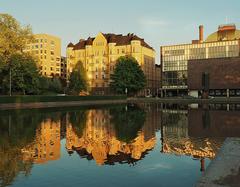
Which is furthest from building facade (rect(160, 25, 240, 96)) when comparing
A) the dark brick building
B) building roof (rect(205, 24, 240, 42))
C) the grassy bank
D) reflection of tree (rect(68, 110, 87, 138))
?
reflection of tree (rect(68, 110, 87, 138))

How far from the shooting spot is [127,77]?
11169 cm

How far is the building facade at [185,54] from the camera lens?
131125 millimetres

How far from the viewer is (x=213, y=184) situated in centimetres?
979

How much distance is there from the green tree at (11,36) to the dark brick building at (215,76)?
78.7 m

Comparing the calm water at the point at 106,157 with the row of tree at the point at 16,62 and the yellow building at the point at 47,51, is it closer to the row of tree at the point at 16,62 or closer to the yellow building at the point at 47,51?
the row of tree at the point at 16,62

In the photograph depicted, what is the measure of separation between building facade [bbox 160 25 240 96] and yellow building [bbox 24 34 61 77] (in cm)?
6548

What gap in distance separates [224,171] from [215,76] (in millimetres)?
117940

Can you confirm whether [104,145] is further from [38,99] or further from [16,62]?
[16,62]

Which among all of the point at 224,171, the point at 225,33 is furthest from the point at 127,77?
the point at 224,171

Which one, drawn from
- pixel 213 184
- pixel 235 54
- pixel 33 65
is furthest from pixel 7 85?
pixel 235 54

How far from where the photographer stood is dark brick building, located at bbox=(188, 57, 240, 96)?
120 metres

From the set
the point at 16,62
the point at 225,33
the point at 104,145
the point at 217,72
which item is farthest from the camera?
the point at 225,33

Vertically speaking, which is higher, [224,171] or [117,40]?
[117,40]

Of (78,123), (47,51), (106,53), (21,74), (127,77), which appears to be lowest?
(78,123)
